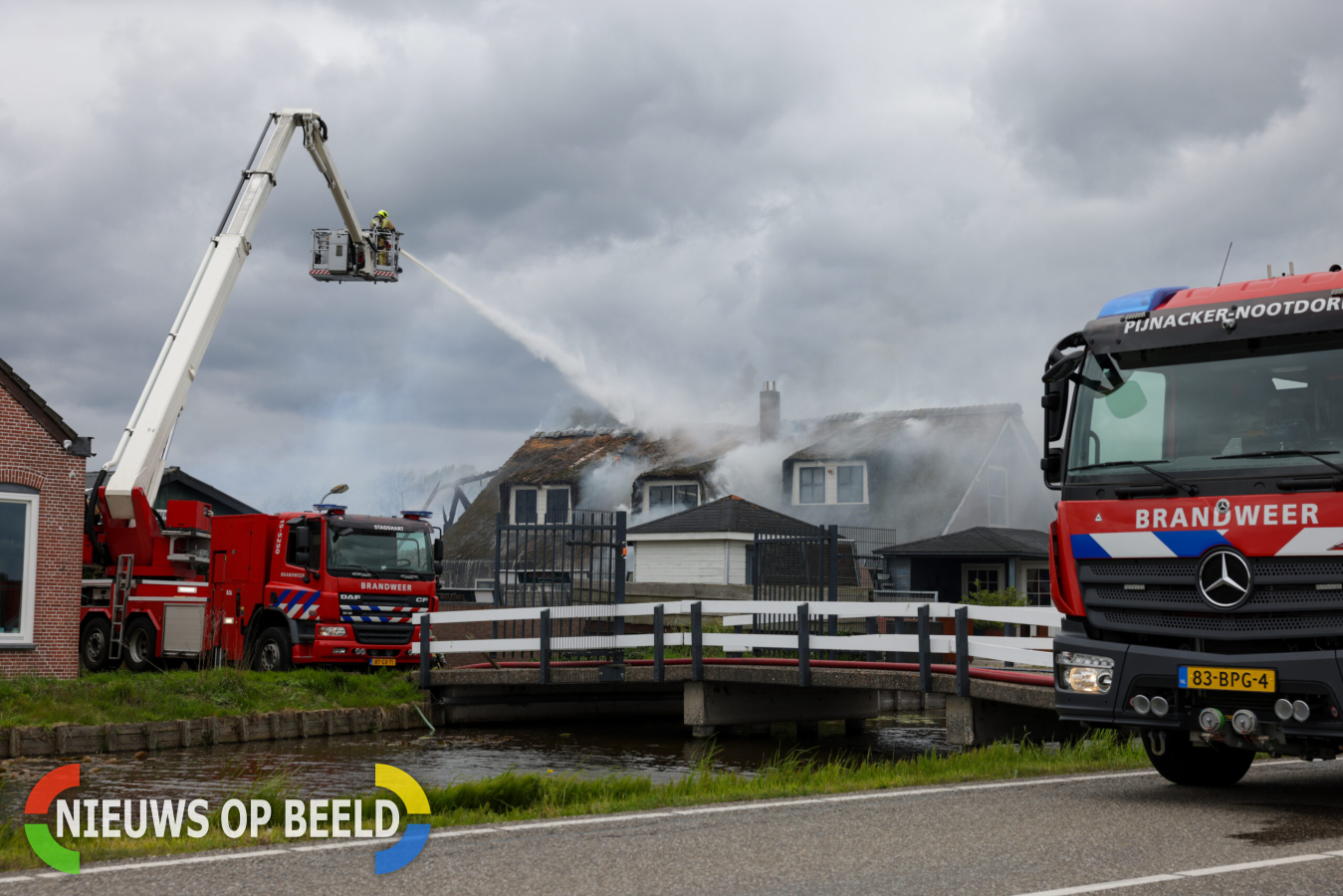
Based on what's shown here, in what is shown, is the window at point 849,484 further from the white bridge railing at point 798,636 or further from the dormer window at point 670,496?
the white bridge railing at point 798,636

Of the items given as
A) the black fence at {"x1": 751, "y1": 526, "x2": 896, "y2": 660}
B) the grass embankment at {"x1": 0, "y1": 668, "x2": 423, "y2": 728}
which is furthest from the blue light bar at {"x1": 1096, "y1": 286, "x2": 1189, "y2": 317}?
the grass embankment at {"x1": 0, "y1": 668, "x2": 423, "y2": 728}

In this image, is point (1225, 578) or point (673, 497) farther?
point (673, 497)

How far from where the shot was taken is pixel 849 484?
38.9 metres

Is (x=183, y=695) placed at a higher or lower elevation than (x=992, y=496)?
lower

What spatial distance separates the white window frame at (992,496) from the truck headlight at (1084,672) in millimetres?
30105

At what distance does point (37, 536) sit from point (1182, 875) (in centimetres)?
1700

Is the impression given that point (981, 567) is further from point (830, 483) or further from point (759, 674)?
point (759, 674)

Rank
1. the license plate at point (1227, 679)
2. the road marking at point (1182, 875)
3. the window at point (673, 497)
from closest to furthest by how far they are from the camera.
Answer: the road marking at point (1182, 875), the license plate at point (1227, 679), the window at point (673, 497)

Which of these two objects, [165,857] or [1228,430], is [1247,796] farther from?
[165,857]

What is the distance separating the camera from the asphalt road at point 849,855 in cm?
591

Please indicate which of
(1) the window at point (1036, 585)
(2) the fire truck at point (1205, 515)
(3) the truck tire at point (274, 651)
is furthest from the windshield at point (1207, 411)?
(1) the window at point (1036, 585)

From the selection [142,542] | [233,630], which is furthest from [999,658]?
[142,542]

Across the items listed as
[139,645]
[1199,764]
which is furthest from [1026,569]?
[1199,764]

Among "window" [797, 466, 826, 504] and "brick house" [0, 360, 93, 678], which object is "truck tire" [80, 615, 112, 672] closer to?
"brick house" [0, 360, 93, 678]
